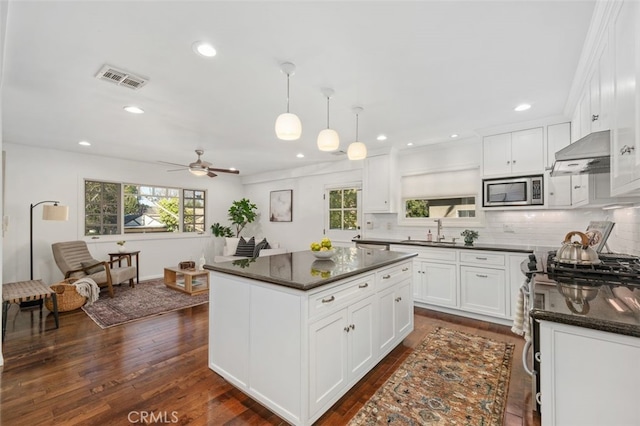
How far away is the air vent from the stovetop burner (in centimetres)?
350

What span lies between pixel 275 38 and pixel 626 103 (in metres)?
2.01

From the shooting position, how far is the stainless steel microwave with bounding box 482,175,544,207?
3484 millimetres

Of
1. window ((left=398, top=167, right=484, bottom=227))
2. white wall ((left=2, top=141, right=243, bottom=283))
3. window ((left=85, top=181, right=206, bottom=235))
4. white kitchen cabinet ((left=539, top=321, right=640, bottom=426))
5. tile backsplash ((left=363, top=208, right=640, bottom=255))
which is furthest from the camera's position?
window ((left=85, top=181, right=206, bottom=235))

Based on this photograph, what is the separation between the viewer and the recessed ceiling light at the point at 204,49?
6.33 feet

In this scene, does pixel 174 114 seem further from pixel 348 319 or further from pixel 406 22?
pixel 348 319

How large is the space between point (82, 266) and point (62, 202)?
1335mm

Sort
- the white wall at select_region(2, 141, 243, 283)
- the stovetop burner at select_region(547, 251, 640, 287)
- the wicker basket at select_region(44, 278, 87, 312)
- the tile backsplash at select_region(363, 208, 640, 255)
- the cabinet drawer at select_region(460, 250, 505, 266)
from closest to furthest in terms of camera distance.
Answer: the stovetop burner at select_region(547, 251, 640, 287), the tile backsplash at select_region(363, 208, 640, 255), the cabinet drawer at select_region(460, 250, 505, 266), the wicker basket at select_region(44, 278, 87, 312), the white wall at select_region(2, 141, 243, 283)

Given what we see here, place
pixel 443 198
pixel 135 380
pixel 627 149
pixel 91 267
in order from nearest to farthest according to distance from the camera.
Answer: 1. pixel 627 149
2. pixel 135 380
3. pixel 91 267
4. pixel 443 198

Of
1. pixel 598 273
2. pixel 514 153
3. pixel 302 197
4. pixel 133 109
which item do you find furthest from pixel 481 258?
pixel 133 109

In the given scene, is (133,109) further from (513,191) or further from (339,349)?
(513,191)

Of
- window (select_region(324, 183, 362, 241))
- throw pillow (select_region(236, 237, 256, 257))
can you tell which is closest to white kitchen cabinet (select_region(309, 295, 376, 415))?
window (select_region(324, 183, 362, 241))

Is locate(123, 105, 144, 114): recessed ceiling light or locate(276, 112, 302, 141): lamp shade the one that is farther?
locate(123, 105, 144, 114): recessed ceiling light

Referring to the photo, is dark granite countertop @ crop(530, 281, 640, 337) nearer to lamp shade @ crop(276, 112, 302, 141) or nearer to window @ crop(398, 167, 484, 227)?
lamp shade @ crop(276, 112, 302, 141)

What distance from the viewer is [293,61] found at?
85.0 inches
